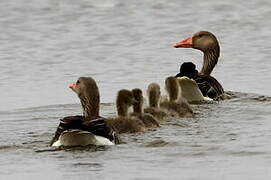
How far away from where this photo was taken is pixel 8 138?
15.0 m

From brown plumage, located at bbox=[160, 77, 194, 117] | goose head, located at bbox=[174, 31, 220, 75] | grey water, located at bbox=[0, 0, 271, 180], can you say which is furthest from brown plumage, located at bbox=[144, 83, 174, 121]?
goose head, located at bbox=[174, 31, 220, 75]

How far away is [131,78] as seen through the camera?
20.2 meters

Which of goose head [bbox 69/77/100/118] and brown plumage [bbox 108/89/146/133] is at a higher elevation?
goose head [bbox 69/77/100/118]

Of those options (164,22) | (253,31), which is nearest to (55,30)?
(164,22)

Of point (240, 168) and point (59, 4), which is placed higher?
point (59, 4)

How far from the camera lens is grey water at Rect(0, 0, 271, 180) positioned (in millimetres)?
12750

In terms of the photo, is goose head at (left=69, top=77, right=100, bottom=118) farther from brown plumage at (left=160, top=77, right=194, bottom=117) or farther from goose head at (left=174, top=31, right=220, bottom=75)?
goose head at (left=174, top=31, right=220, bottom=75)

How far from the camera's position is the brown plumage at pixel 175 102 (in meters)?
16.8

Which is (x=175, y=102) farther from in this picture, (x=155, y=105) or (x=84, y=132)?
(x=84, y=132)

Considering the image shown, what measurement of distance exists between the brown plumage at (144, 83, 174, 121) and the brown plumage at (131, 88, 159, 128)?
1.53 feet

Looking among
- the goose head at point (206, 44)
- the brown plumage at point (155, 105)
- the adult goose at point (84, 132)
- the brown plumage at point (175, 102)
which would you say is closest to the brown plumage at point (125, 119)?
the brown plumage at point (155, 105)

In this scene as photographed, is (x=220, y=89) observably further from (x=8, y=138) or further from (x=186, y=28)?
(x=186, y=28)

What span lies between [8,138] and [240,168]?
3768 millimetres

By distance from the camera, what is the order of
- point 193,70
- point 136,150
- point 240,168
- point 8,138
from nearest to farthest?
point 240,168 < point 136,150 < point 8,138 < point 193,70
